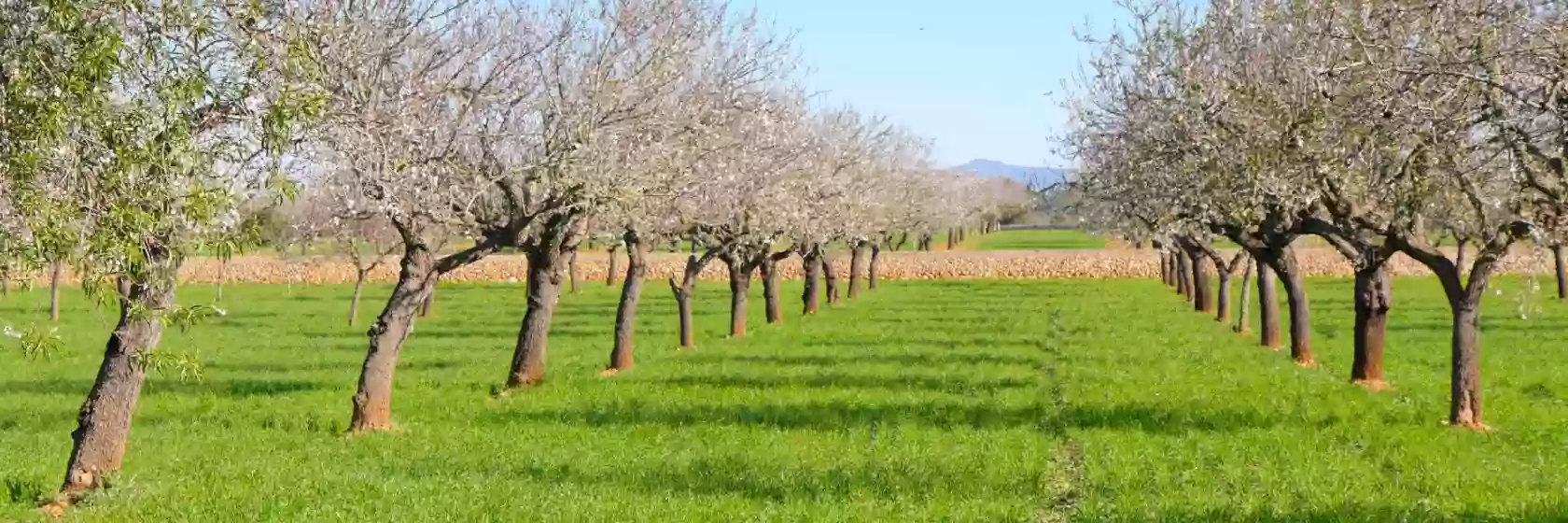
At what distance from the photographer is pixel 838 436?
854 inches

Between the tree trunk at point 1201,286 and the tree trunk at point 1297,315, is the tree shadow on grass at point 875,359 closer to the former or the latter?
the tree trunk at point 1297,315

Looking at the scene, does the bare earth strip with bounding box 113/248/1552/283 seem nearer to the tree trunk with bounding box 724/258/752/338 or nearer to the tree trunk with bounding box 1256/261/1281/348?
the tree trunk with bounding box 724/258/752/338

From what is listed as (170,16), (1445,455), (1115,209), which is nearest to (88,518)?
(170,16)

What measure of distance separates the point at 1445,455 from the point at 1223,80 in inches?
296

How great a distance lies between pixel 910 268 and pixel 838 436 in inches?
3301

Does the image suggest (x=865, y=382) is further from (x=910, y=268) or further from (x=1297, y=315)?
(x=910, y=268)

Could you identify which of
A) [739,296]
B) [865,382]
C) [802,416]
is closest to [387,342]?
[802,416]

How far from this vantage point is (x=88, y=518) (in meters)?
15.3

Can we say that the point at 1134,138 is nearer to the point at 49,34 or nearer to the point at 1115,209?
the point at 1115,209

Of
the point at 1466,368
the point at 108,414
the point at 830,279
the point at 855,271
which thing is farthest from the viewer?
the point at 855,271

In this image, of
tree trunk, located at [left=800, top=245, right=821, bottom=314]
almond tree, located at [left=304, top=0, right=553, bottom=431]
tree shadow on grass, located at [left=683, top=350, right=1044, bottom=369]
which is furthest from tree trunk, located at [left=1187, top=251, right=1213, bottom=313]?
almond tree, located at [left=304, top=0, right=553, bottom=431]

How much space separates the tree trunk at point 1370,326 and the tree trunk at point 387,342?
1651cm

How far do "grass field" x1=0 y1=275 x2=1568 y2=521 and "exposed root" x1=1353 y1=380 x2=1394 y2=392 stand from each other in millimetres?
737

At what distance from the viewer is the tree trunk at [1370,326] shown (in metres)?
29.5
